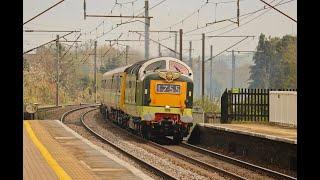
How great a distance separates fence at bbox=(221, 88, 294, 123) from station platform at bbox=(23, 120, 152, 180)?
8595mm

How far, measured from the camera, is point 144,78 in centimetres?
2284

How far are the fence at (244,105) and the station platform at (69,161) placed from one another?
860cm

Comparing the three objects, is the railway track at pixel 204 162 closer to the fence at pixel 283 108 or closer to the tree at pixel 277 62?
the fence at pixel 283 108

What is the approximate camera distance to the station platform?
12.3 m

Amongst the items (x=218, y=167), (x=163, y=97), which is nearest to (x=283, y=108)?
(x=163, y=97)

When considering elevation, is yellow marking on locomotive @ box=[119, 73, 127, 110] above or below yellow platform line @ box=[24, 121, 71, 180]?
above

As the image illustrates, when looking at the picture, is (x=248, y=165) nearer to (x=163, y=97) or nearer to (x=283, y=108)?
(x=163, y=97)

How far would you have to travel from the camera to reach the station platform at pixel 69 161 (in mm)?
12268

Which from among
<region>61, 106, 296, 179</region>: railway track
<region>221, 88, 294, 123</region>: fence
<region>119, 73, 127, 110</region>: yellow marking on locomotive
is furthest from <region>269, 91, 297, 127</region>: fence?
<region>119, 73, 127, 110</region>: yellow marking on locomotive

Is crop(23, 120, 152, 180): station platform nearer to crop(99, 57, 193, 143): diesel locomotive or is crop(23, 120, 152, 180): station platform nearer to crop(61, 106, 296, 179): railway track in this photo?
crop(61, 106, 296, 179): railway track

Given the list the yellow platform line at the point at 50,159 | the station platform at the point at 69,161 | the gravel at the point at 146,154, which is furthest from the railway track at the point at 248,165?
the yellow platform line at the point at 50,159
